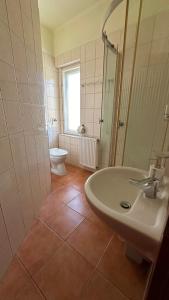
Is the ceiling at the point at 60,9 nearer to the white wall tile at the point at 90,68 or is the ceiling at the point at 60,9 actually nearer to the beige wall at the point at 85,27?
the beige wall at the point at 85,27

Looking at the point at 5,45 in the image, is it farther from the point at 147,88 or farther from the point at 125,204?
the point at 125,204

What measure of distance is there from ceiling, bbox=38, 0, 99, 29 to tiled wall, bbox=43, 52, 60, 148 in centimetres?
47

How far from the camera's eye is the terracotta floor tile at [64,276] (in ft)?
2.85

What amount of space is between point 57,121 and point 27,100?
1.52 m

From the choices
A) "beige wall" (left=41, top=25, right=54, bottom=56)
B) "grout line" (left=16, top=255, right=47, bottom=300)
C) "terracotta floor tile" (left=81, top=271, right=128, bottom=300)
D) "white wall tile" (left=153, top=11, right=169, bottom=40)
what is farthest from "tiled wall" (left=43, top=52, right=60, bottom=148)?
"terracotta floor tile" (left=81, top=271, right=128, bottom=300)

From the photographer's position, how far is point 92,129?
2.26m

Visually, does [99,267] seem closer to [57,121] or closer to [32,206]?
[32,206]

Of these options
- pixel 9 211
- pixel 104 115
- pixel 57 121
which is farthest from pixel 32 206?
pixel 57 121

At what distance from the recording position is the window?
2404mm

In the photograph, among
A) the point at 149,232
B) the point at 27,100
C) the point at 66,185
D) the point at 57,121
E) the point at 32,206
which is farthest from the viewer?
the point at 57,121

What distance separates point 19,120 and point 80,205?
1.23m

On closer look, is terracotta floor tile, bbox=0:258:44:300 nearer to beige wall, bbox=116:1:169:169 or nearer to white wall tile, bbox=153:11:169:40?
beige wall, bbox=116:1:169:169

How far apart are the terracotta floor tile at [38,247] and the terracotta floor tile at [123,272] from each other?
0.43 meters

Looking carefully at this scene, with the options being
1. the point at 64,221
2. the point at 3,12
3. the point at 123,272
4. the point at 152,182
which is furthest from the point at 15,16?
the point at 123,272
